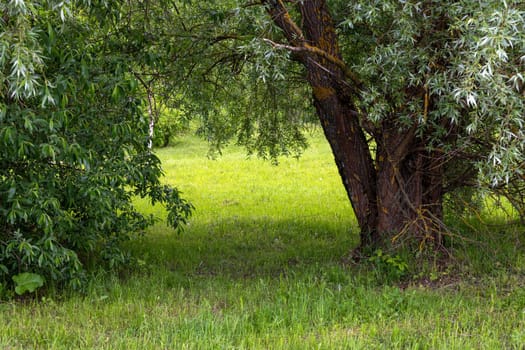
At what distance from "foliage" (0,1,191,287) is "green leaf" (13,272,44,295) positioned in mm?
119

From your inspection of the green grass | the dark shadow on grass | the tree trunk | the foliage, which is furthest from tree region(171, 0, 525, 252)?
the foliage

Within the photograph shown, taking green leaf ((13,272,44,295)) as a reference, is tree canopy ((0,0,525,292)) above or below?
above

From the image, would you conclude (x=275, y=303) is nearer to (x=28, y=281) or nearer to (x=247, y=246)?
(x=28, y=281)

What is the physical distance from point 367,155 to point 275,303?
7.96 ft

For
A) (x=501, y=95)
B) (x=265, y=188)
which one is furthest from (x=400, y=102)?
(x=265, y=188)

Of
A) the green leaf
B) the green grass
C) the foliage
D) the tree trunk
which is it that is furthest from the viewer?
the tree trunk

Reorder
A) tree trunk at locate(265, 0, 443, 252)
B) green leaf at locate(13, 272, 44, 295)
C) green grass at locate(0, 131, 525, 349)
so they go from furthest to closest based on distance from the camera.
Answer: tree trunk at locate(265, 0, 443, 252) → green leaf at locate(13, 272, 44, 295) → green grass at locate(0, 131, 525, 349)

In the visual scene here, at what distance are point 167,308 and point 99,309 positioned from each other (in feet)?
2.19

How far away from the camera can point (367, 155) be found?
7.14m

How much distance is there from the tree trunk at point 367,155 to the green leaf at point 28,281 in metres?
3.57

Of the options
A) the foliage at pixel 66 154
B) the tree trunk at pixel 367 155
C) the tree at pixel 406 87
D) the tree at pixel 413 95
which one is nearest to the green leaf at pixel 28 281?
the foliage at pixel 66 154

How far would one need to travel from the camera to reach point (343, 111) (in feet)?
22.7

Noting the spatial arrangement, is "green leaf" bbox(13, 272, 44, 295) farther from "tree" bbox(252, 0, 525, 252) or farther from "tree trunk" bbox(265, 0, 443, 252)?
"tree trunk" bbox(265, 0, 443, 252)

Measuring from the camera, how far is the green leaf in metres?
5.68
